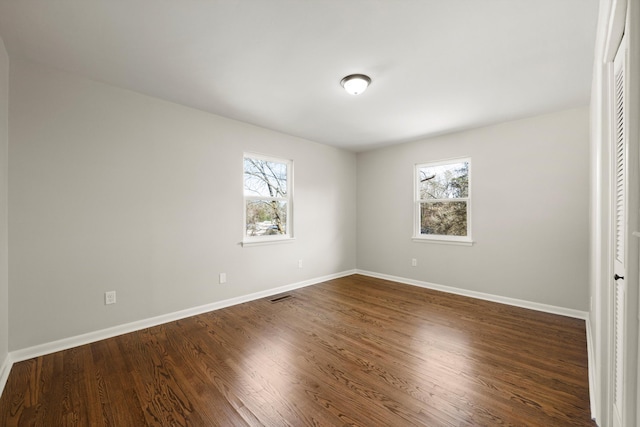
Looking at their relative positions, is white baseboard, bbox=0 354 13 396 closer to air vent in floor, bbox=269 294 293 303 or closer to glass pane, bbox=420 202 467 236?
air vent in floor, bbox=269 294 293 303

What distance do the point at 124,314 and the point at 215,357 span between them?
1219mm

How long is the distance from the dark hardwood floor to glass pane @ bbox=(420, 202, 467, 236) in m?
1.42

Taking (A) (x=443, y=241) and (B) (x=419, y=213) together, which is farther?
(B) (x=419, y=213)

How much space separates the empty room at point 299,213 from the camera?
1.70 meters

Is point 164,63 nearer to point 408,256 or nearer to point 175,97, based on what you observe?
point 175,97

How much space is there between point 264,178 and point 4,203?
262 centimetres

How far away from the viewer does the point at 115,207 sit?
9.16 feet

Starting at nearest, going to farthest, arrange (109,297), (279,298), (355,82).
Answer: (355,82) → (109,297) → (279,298)

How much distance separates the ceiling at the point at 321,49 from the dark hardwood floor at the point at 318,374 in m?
2.44

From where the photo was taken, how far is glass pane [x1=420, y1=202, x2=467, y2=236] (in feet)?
14.0

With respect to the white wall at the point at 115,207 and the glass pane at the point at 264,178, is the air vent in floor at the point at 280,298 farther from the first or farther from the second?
the glass pane at the point at 264,178

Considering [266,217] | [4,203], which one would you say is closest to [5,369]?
[4,203]

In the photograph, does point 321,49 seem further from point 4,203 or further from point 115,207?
point 4,203

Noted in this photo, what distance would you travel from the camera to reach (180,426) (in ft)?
5.22
